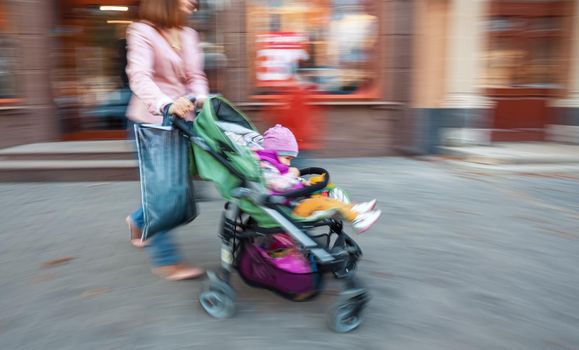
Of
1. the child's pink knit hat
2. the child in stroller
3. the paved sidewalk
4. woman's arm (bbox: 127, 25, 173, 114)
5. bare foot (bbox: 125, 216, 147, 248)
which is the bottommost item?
the paved sidewalk

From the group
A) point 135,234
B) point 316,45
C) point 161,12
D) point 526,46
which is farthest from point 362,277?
point 526,46

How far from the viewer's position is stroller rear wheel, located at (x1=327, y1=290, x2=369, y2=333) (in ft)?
8.52

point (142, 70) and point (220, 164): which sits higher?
point (142, 70)

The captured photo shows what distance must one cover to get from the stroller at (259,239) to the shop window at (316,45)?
14.8 feet

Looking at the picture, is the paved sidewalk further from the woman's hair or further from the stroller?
the woman's hair

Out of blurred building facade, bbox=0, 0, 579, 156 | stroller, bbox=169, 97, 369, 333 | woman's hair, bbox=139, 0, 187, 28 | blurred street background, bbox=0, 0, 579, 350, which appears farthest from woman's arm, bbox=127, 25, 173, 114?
blurred building facade, bbox=0, 0, 579, 156

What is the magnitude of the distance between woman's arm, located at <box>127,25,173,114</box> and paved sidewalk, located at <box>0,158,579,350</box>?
120cm

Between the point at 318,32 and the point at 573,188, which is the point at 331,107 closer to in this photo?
the point at 318,32

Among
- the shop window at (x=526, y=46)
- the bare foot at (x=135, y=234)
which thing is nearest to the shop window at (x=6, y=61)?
the bare foot at (x=135, y=234)

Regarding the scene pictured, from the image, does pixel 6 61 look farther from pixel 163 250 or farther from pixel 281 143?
pixel 281 143

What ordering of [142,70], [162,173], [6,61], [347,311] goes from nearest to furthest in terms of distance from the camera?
1. [347,311]
2. [162,173]
3. [142,70]
4. [6,61]

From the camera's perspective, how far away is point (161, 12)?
3111 mm

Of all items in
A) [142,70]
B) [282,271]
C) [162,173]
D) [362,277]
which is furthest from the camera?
[362,277]

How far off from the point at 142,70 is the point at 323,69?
192 inches
